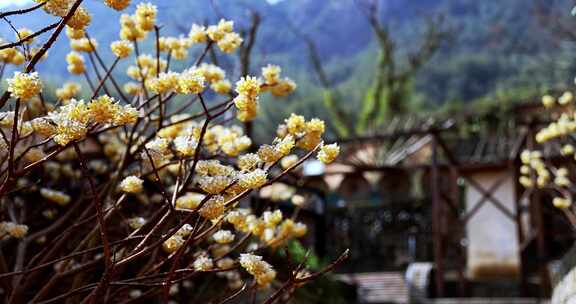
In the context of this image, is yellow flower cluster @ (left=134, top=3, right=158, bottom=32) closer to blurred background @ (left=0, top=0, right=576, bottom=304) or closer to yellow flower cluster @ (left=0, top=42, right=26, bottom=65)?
blurred background @ (left=0, top=0, right=576, bottom=304)

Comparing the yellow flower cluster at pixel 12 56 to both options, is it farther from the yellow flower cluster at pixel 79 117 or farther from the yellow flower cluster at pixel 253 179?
the yellow flower cluster at pixel 253 179

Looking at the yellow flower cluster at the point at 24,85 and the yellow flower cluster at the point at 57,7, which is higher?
the yellow flower cluster at the point at 57,7

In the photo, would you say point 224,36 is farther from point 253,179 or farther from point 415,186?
point 415,186

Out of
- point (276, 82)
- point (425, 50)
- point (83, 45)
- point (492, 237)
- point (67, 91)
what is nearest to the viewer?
point (276, 82)

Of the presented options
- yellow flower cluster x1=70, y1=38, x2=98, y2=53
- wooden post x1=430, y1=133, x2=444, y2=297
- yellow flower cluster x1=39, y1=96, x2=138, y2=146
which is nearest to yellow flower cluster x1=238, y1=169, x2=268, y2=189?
yellow flower cluster x1=39, y1=96, x2=138, y2=146

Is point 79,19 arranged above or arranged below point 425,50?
below

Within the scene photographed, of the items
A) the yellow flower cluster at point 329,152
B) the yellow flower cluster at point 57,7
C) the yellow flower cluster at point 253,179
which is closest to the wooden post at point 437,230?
the yellow flower cluster at point 329,152

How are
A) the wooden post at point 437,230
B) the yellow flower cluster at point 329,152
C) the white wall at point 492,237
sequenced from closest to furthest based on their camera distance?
1. the yellow flower cluster at point 329,152
2. the wooden post at point 437,230
3. the white wall at point 492,237

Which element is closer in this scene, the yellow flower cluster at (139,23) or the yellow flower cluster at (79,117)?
the yellow flower cluster at (79,117)

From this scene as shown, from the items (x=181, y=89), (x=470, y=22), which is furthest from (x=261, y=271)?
(x=470, y=22)

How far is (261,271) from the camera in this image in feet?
6.07

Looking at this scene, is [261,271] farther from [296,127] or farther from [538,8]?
[538,8]

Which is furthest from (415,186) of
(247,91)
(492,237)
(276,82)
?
(247,91)

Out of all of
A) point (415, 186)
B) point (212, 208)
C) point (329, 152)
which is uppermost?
point (415, 186)
